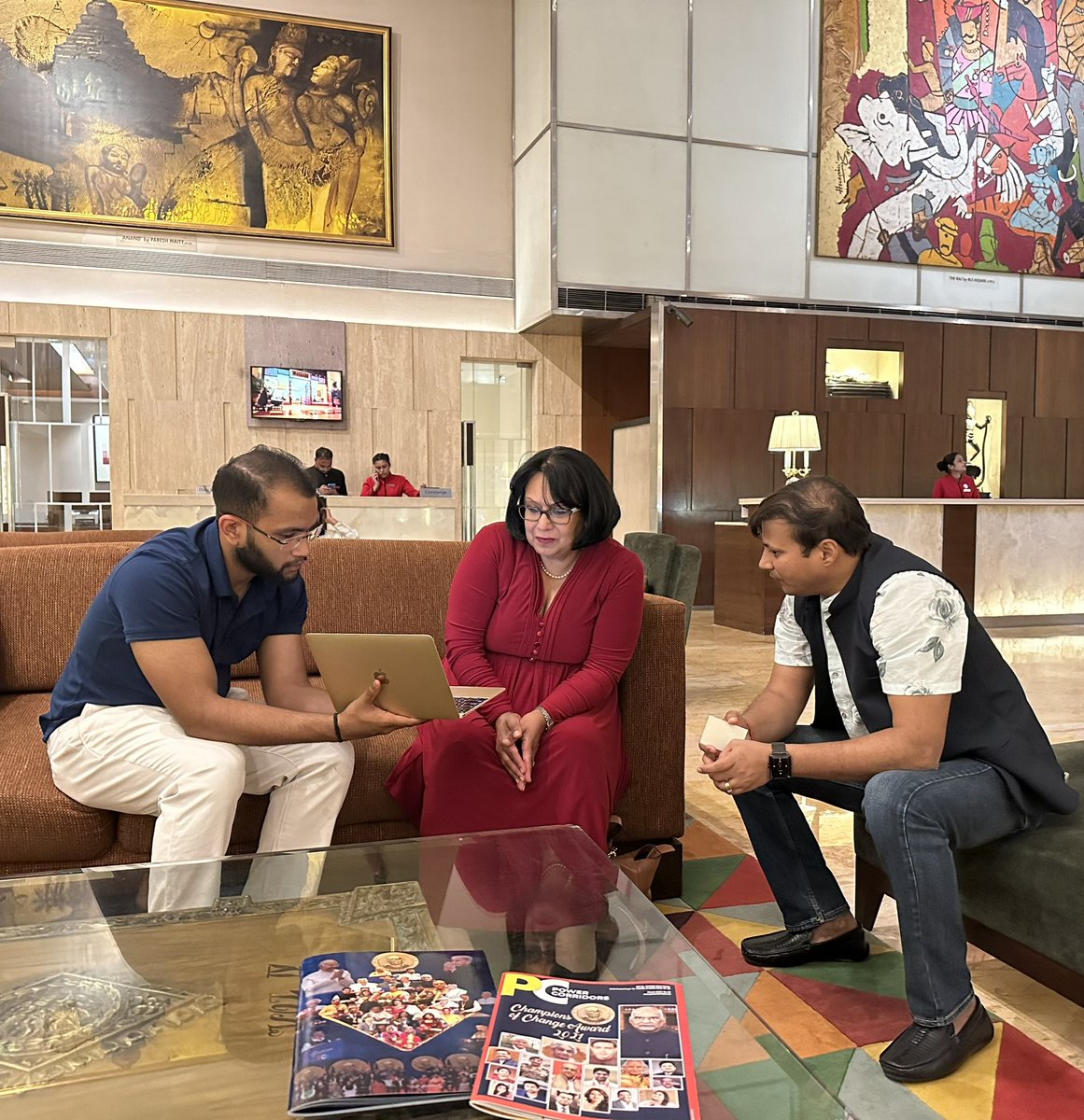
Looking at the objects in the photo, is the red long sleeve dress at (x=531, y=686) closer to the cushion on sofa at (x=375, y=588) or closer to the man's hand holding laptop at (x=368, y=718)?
the man's hand holding laptop at (x=368, y=718)

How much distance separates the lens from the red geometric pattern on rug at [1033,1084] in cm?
158

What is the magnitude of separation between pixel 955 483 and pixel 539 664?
7.86m

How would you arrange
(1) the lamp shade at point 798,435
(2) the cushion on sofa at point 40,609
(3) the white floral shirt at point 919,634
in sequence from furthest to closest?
(1) the lamp shade at point 798,435 → (2) the cushion on sofa at point 40,609 → (3) the white floral shirt at point 919,634

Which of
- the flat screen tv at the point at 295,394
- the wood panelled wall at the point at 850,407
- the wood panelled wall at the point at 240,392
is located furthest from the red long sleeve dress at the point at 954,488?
the flat screen tv at the point at 295,394

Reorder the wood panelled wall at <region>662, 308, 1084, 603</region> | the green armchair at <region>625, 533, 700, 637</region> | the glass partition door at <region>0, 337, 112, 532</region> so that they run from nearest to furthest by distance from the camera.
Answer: the green armchair at <region>625, 533, 700, 637</region> → the glass partition door at <region>0, 337, 112, 532</region> → the wood panelled wall at <region>662, 308, 1084, 603</region>

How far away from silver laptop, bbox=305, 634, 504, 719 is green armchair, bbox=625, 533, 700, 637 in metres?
2.74

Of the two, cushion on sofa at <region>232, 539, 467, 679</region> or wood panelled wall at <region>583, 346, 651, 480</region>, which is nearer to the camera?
cushion on sofa at <region>232, 539, 467, 679</region>

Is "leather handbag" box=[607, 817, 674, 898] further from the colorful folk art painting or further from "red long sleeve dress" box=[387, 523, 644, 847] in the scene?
the colorful folk art painting

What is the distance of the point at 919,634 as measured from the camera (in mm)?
1734

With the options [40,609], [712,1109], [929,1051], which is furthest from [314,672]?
[712,1109]

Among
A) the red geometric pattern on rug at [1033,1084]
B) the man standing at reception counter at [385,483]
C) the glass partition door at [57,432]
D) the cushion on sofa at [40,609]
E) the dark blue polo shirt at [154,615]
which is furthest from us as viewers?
the man standing at reception counter at [385,483]

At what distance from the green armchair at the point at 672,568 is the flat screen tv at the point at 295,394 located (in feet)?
18.5

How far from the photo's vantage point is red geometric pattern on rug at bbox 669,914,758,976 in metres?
2.08

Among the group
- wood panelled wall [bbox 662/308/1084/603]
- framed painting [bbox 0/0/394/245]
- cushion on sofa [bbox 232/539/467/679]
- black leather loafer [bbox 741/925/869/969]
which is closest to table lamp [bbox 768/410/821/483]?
wood panelled wall [bbox 662/308/1084/603]
